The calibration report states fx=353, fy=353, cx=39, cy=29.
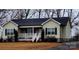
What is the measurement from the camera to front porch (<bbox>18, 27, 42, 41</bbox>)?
6.45 metres

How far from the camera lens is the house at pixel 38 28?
6.41m

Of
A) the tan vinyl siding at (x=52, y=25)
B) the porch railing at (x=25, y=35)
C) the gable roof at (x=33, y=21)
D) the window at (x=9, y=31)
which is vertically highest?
the gable roof at (x=33, y=21)

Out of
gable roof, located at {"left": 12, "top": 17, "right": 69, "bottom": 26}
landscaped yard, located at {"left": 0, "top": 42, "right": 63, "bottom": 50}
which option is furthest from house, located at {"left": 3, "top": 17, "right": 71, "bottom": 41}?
landscaped yard, located at {"left": 0, "top": 42, "right": 63, "bottom": 50}

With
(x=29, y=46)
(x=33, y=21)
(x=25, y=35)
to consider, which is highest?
(x=33, y=21)

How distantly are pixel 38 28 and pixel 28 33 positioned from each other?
206mm

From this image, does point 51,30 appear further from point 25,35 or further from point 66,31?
point 25,35

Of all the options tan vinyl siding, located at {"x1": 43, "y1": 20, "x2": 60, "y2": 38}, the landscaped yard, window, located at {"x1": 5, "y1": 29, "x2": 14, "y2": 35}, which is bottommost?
the landscaped yard

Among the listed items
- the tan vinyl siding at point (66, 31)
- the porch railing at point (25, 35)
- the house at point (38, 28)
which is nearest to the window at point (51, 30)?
A: the house at point (38, 28)

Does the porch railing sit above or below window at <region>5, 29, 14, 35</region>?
below

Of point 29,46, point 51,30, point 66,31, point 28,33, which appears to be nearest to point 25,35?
point 28,33

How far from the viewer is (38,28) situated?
21.1 feet

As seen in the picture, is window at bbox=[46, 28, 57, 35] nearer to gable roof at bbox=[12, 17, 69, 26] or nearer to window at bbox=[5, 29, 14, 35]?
gable roof at bbox=[12, 17, 69, 26]

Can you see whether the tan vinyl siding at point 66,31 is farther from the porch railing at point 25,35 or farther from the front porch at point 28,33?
the porch railing at point 25,35
